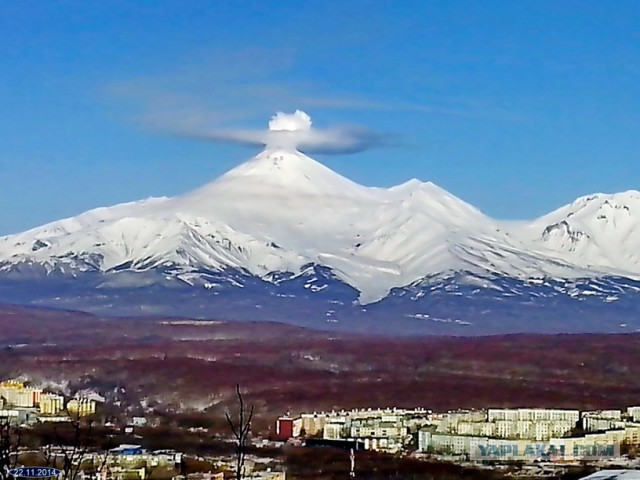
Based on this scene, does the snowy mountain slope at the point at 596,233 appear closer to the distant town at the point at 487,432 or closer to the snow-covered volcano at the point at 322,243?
the snow-covered volcano at the point at 322,243

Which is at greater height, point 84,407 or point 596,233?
point 596,233

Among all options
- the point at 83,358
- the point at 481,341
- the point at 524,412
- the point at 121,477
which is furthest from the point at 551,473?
the point at 481,341

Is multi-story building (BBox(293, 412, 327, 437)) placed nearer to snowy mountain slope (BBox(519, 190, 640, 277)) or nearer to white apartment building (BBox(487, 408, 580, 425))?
white apartment building (BBox(487, 408, 580, 425))

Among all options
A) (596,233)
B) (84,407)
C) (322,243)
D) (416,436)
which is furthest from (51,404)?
(596,233)

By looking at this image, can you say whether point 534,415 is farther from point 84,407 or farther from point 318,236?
point 318,236

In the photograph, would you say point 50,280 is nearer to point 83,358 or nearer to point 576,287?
point 576,287

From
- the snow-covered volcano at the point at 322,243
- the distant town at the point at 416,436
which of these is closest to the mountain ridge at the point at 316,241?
the snow-covered volcano at the point at 322,243
